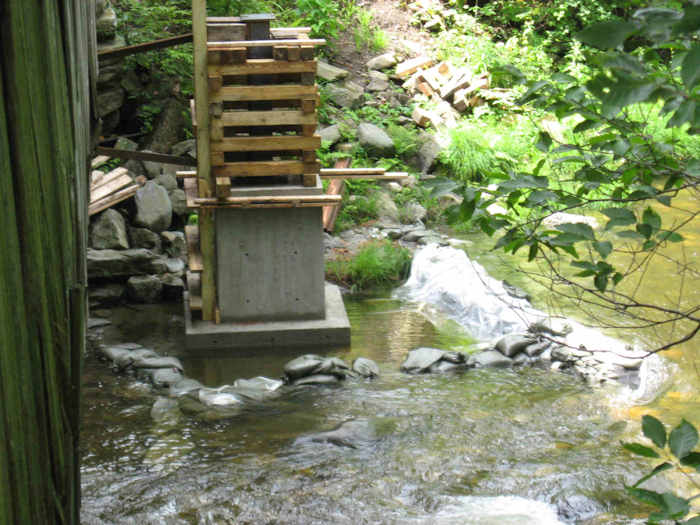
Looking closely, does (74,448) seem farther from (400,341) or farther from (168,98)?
(168,98)

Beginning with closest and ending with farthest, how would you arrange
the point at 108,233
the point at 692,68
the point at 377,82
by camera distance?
the point at 692,68, the point at 108,233, the point at 377,82

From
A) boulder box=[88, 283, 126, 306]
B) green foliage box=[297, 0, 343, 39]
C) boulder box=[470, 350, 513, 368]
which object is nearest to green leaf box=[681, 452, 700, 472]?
boulder box=[470, 350, 513, 368]

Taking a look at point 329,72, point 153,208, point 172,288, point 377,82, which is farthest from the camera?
point 377,82

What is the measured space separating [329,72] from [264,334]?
931cm

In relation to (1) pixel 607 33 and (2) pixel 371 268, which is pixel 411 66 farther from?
(1) pixel 607 33

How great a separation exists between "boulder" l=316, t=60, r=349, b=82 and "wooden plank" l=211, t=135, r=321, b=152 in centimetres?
871

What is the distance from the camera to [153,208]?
971 centimetres

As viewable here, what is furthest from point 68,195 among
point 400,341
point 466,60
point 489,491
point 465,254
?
point 466,60

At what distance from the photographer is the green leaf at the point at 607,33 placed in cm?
128

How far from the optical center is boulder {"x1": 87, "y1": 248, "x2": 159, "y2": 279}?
855cm

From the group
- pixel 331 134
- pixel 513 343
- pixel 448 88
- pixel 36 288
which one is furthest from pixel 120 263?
pixel 448 88

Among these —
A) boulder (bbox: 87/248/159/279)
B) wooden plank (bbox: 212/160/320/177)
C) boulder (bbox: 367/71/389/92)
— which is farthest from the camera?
boulder (bbox: 367/71/389/92)

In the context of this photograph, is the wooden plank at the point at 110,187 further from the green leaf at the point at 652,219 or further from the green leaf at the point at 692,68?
the green leaf at the point at 692,68

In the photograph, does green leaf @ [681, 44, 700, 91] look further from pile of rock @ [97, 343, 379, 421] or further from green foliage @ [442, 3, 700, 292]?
pile of rock @ [97, 343, 379, 421]
